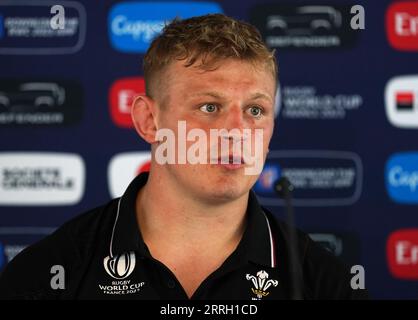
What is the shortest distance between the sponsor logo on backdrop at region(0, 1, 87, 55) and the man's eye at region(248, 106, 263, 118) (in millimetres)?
1009

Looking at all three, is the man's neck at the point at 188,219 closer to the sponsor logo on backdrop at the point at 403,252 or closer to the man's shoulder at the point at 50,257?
the man's shoulder at the point at 50,257

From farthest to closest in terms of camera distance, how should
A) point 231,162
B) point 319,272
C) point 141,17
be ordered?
point 141,17 < point 319,272 < point 231,162

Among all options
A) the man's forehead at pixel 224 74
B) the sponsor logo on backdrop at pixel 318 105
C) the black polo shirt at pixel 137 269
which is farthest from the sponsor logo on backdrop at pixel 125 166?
the man's forehead at pixel 224 74

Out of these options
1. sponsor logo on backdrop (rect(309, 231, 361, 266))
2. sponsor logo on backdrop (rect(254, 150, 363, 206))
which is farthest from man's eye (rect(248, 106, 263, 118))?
sponsor logo on backdrop (rect(309, 231, 361, 266))

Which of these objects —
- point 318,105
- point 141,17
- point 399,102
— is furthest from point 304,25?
point 141,17

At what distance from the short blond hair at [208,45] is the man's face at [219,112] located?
0.7 inches

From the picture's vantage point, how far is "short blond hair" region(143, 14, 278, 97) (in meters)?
1.42

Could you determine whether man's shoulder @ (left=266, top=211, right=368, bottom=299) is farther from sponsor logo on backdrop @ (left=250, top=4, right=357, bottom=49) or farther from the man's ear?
sponsor logo on backdrop @ (left=250, top=4, right=357, bottom=49)

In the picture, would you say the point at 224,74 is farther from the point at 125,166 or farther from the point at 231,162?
the point at 125,166

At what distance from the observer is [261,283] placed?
57.4 inches

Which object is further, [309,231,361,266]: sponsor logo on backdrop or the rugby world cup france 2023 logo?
[309,231,361,266]: sponsor logo on backdrop

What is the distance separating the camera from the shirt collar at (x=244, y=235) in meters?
1.46

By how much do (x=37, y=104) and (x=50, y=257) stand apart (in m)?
0.87

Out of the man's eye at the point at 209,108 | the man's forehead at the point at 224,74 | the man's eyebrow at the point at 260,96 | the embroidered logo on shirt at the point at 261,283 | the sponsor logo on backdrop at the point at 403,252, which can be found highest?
the man's forehead at the point at 224,74
